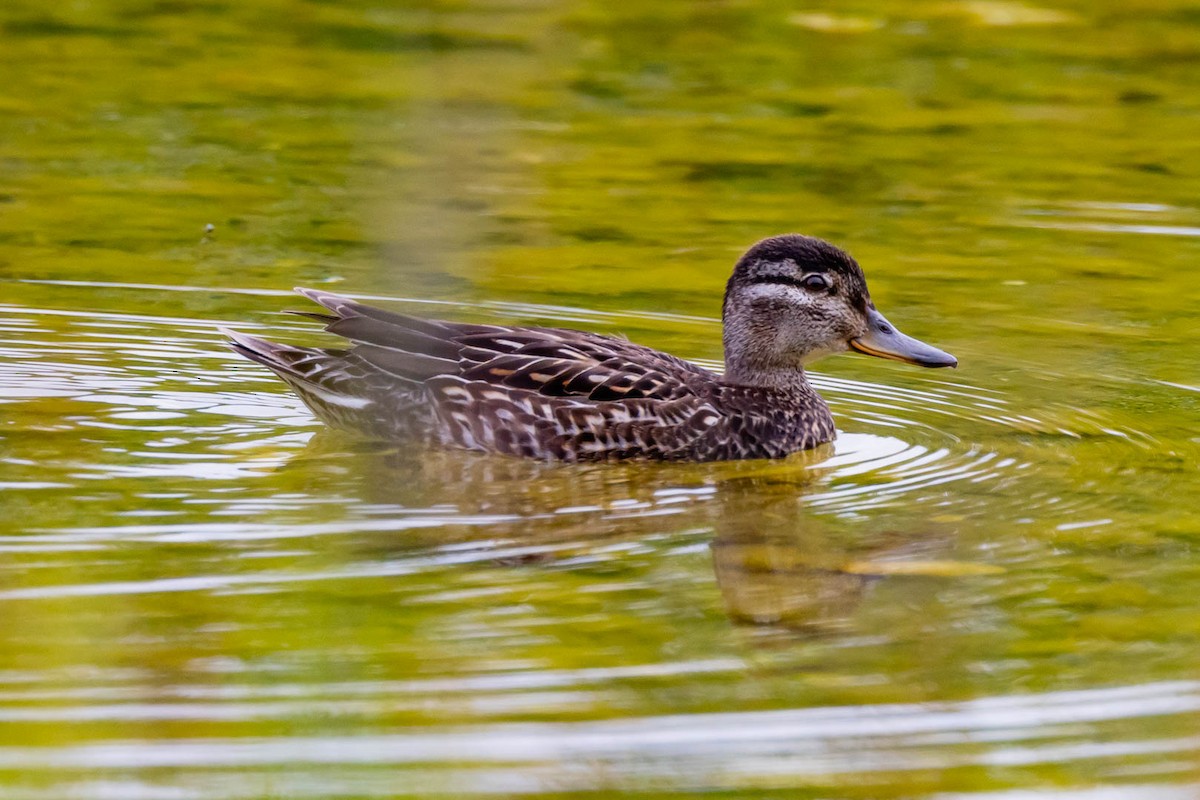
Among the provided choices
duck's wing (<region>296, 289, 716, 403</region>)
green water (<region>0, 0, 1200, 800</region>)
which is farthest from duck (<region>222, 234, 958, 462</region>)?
green water (<region>0, 0, 1200, 800</region>)

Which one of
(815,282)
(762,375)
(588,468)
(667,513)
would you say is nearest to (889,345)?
(815,282)

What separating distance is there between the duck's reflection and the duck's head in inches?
27.3

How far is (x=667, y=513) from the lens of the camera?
794cm

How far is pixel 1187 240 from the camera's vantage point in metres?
12.7

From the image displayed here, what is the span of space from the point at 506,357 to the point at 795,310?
55.0 inches

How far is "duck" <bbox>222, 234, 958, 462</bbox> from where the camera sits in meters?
8.84

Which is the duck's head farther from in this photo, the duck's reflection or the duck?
the duck's reflection

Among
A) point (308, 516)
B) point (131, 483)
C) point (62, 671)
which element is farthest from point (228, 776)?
point (131, 483)

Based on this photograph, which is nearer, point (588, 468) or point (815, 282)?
point (588, 468)

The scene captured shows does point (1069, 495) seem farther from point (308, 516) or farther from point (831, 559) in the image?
point (308, 516)

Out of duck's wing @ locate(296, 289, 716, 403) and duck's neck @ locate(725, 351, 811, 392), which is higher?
duck's wing @ locate(296, 289, 716, 403)

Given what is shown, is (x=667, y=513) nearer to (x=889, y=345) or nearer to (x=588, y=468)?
(x=588, y=468)

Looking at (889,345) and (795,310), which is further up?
(795,310)

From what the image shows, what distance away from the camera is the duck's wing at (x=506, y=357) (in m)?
8.92
